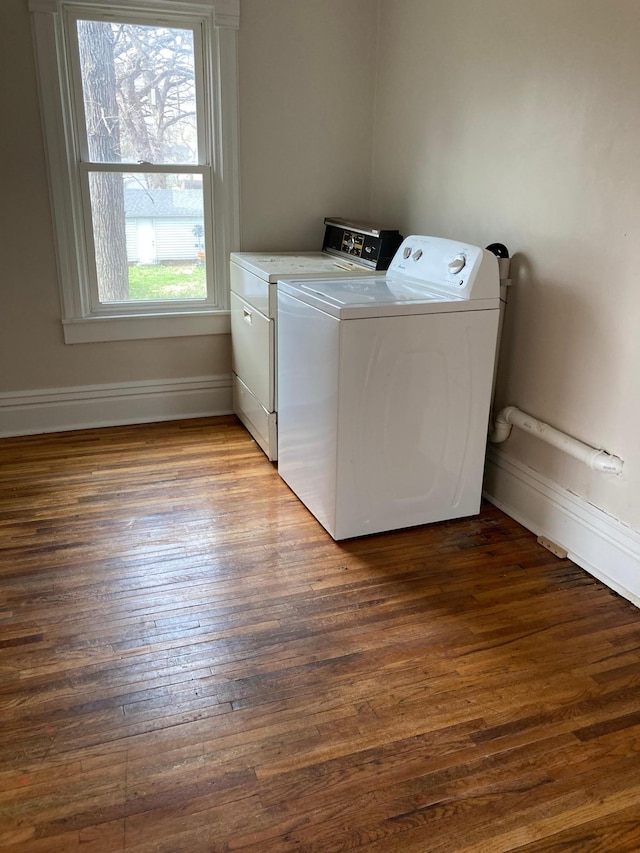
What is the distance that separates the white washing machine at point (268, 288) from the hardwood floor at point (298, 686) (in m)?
0.60

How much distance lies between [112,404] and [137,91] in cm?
150

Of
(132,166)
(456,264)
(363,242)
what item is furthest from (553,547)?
(132,166)

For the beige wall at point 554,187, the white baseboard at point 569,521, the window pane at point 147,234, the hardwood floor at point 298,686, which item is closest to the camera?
the hardwood floor at point 298,686

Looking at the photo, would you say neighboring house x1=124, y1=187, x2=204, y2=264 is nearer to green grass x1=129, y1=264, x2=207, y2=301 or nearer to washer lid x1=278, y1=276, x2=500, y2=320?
green grass x1=129, y1=264, x2=207, y2=301

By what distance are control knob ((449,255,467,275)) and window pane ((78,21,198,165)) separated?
64.0 inches

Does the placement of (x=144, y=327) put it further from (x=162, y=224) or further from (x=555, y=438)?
(x=555, y=438)

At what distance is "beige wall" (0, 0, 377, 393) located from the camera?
3193 millimetres

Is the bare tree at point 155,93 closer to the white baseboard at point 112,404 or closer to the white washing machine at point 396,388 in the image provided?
the white baseboard at point 112,404

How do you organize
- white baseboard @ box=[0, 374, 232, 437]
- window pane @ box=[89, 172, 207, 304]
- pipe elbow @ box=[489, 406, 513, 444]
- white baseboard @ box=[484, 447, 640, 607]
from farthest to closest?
white baseboard @ box=[0, 374, 232, 437] → window pane @ box=[89, 172, 207, 304] → pipe elbow @ box=[489, 406, 513, 444] → white baseboard @ box=[484, 447, 640, 607]

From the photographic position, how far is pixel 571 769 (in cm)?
160

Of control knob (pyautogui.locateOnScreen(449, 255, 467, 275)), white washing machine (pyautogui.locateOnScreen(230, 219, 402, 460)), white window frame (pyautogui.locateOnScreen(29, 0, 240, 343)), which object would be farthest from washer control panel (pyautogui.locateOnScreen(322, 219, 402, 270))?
control knob (pyautogui.locateOnScreen(449, 255, 467, 275))

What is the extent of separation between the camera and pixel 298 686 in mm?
1846

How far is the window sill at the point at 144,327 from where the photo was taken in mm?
3465

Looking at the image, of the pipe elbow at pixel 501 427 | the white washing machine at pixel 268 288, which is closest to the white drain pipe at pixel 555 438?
the pipe elbow at pixel 501 427
